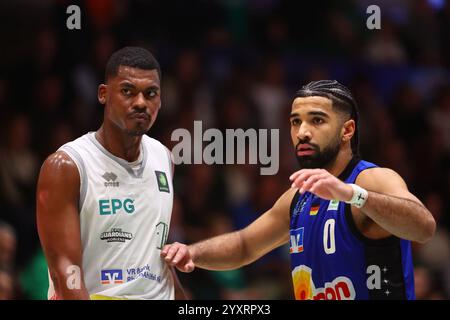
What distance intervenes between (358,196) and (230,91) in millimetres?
4204

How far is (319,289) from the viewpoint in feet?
18.9

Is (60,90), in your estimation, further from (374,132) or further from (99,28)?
(374,132)

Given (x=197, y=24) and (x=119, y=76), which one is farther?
(x=197, y=24)

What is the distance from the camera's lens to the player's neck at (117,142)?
566 cm

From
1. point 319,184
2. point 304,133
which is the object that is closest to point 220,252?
point 304,133

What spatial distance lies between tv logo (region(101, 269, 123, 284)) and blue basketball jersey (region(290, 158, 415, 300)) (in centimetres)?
117

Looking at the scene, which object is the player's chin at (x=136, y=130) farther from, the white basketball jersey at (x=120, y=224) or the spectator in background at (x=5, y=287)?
the spectator in background at (x=5, y=287)

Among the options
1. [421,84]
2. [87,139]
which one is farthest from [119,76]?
[421,84]

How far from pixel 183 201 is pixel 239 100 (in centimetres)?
147

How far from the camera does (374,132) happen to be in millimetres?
9039

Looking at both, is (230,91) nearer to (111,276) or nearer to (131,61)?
(131,61)

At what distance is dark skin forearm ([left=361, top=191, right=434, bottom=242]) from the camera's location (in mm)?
5160

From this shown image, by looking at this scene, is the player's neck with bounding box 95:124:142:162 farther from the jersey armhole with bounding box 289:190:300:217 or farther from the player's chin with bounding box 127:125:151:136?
the jersey armhole with bounding box 289:190:300:217

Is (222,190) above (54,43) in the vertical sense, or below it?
below
